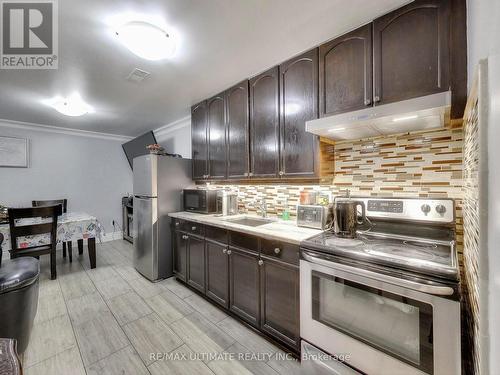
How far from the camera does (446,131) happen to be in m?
1.44

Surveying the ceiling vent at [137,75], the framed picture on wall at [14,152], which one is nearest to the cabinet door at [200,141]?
the ceiling vent at [137,75]

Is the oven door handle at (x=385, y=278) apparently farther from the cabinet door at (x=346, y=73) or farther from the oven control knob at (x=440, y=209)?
the cabinet door at (x=346, y=73)

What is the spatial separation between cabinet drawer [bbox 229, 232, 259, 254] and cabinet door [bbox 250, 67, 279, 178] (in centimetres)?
62

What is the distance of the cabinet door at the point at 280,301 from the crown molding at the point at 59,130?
4.63 meters

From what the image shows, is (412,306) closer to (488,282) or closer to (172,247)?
(488,282)

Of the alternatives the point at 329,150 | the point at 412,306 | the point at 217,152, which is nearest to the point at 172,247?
the point at 217,152

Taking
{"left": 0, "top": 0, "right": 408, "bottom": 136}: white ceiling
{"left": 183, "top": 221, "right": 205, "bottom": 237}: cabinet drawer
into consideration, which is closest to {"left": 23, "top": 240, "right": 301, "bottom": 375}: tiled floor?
{"left": 183, "top": 221, "right": 205, "bottom": 237}: cabinet drawer

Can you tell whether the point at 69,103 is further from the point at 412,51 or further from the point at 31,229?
the point at 412,51

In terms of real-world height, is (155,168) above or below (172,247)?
above

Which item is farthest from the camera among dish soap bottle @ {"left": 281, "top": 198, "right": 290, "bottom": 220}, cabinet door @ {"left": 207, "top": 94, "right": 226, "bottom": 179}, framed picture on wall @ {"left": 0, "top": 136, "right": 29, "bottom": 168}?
framed picture on wall @ {"left": 0, "top": 136, "right": 29, "bottom": 168}

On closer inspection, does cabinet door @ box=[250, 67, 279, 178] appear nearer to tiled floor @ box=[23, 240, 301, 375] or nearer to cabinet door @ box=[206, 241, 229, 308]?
cabinet door @ box=[206, 241, 229, 308]

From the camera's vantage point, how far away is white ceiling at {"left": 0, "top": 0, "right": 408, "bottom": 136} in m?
1.35

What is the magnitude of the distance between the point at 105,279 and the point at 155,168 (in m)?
1.60

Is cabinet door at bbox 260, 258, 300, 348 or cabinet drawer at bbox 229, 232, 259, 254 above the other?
cabinet drawer at bbox 229, 232, 259, 254
